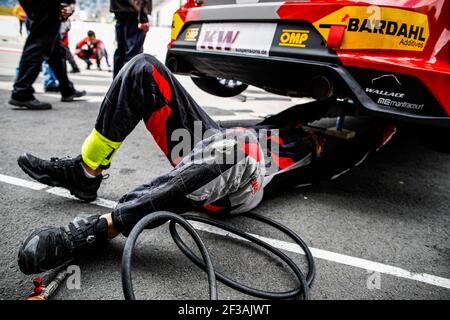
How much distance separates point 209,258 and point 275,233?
0.56 m

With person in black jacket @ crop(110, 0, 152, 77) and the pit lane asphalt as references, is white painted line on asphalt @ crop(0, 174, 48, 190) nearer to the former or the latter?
the pit lane asphalt

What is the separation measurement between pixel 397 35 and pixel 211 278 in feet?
5.06

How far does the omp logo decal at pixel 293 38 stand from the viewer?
6.09ft

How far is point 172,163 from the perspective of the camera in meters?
1.61

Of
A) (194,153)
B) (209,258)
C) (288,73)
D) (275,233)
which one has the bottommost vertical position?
(275,233)

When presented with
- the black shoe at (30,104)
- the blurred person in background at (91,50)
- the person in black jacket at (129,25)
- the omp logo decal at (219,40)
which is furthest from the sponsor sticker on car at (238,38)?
the blurred person in background at (91,50)

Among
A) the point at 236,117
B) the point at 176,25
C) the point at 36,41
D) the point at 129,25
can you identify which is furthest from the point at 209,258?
the point at 129,25

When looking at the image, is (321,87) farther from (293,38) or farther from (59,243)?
(59,243)

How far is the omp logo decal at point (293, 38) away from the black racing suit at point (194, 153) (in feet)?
1.64

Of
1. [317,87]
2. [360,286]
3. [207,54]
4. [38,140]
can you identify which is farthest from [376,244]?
[38,140]

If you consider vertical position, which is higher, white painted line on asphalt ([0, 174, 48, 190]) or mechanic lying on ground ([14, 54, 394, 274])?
mechanic lying on ground ([14, 54, 394, 274])

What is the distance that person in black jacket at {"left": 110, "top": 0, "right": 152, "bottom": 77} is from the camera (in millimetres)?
3727

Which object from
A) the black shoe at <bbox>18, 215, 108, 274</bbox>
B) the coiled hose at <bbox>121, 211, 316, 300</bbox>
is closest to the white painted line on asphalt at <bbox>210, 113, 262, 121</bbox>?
the coiled hose at <bbox>121, 211, 316, 300</bbox>

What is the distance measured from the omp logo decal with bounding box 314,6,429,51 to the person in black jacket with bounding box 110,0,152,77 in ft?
9.01
